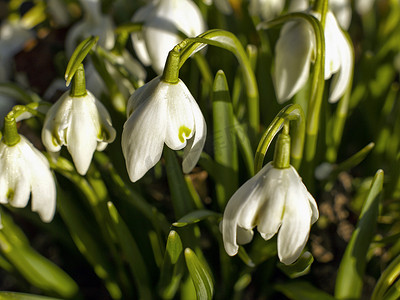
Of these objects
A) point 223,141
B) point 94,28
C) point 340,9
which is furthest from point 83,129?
point 340,9

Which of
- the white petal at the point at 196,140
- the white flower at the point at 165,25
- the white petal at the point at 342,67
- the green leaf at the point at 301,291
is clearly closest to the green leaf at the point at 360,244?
the green leaf at the point at 301,291

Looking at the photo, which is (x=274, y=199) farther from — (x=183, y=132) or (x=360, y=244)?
(x=360, y=244)

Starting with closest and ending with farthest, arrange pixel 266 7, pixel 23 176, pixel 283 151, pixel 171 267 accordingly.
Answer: pixel 283 151
pixel 23 176
pixel 171 267
pixel 266 7

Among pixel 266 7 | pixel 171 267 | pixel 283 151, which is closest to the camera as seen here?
pixel 283 151

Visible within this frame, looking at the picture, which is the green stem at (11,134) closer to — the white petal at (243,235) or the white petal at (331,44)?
the white petal at (243,235)

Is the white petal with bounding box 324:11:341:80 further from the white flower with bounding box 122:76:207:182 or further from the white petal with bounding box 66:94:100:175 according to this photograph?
the white petal with bounding box 66:94:100:175

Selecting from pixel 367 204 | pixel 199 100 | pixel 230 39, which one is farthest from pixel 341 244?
pixel 230 39

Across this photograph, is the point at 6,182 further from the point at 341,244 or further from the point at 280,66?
the point at 341,244
